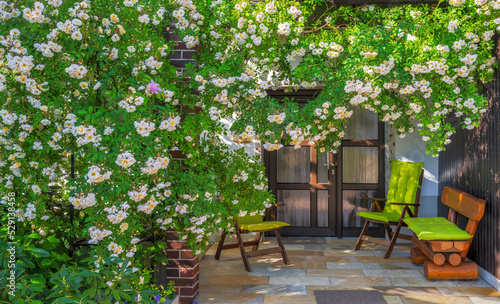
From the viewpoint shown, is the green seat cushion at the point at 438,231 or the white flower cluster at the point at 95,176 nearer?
the white flower cluster at the point at 95,176

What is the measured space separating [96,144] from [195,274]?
5.75 feet

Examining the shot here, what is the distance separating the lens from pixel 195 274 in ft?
12.0

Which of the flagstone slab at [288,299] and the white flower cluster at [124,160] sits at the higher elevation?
the white flower cluster at [124,160]

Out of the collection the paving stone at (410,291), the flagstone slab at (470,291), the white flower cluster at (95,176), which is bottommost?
the paving stone at (410,291)

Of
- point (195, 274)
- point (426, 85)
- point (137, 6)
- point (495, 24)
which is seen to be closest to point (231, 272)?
point (195, 274)

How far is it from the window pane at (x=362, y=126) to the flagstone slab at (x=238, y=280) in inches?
114

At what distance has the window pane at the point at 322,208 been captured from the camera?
6.45 m

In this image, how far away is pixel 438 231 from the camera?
4.16 metres

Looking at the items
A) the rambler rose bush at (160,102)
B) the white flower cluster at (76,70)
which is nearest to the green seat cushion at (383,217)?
the rambler rose bush at (160,102)

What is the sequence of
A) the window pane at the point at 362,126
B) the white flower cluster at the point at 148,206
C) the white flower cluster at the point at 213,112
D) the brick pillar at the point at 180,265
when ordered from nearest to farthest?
the white flower cluster at the point at 148,206 → the white flower cluster at the point at 213,112 → the brick pillar at the point at 180,265 → the window pane at the point at 362,126

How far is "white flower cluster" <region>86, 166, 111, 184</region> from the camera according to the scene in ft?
7.16

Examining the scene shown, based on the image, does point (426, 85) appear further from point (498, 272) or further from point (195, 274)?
point (195, 274)

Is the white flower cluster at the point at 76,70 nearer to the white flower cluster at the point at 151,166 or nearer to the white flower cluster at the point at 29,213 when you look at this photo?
the white flower cluster at the point at 151,166

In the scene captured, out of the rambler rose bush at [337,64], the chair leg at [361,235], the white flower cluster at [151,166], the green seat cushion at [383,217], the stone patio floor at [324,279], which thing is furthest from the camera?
the chair leg at [361,235]
